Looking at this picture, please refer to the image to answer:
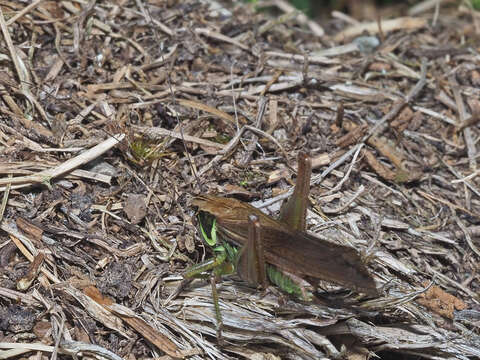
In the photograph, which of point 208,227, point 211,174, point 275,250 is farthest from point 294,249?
point 211,174

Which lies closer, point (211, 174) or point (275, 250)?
point (275, 250)

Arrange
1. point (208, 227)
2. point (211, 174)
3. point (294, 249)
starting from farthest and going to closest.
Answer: point (211, 174) < point (208, 227) < point (294, 249)

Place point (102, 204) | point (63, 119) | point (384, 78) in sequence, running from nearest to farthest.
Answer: point (102, 204) → point (63, 119) → point (384, 78)

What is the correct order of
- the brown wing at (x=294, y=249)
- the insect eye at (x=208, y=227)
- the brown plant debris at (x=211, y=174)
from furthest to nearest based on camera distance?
the insect eye at (x=208, y=227), the brown plant debris at (x=211, y=174), the brown wing at (x=294, y=249)

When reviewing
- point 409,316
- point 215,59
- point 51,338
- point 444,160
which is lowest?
point 51,338

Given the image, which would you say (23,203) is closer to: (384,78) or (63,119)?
(63,119)

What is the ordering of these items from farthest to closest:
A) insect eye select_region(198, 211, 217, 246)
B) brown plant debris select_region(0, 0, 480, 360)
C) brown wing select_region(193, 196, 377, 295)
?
Result: insect eye select_region(198, 211, 217, 246)
brown plant debris select_region(0, 0, 480, 360)
brown wing select_region(193, 196, 377, 295)

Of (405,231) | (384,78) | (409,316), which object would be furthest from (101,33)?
(409,316)

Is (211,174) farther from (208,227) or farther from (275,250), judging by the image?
(275,250)
